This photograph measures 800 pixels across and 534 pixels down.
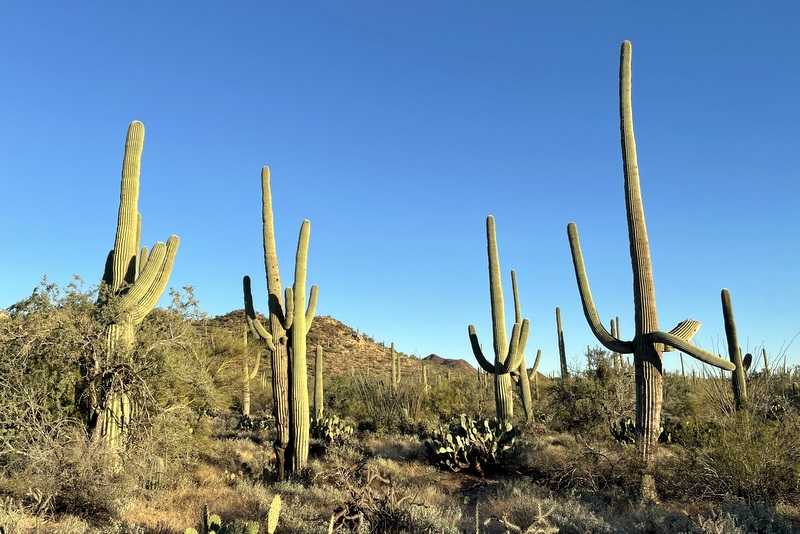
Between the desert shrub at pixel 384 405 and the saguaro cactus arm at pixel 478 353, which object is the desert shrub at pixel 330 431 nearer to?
the desert shrub at pixel 384 405

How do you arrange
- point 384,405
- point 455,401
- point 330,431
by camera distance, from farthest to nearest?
1. point 455,401
2. point 384,405
3. point 330,431

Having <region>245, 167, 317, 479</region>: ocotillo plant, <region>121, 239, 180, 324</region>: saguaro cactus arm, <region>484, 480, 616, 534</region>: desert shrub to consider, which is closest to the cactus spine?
<region>245, 167, 317, 479</region>: ocotillo plant

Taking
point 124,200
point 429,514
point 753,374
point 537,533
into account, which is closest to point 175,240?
point 124,200

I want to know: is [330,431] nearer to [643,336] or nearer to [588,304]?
[588,304]

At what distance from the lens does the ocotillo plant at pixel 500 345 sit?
1400 centimetres

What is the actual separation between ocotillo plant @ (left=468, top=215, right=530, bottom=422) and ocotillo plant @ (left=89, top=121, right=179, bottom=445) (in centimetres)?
755

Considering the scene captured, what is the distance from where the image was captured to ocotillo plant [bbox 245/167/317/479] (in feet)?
36.9

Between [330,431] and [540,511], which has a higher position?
[330,431]

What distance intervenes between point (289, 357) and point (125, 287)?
331cm

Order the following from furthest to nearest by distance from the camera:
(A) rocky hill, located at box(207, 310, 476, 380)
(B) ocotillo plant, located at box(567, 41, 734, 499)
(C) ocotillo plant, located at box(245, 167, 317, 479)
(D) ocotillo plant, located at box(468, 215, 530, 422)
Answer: (A) rocky hill, located at box(207, 310, 476, 380) < (D) ocotillo plant, located at box(468, 215, 530, 422) < (C) ocotillo plant, located at box(245, 167, 317, 479) < (B) ocotillo plant, located at box(567, 41, 734, 499)

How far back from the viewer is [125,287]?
10.4 m

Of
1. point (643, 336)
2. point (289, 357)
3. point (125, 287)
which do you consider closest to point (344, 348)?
point (289, 357)

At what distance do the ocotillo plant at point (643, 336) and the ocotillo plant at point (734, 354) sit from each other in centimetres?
656

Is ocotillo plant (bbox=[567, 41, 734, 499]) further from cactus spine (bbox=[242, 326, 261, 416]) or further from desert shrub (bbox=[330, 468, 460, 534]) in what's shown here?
cactus spine (bbox=[242, 326, 261, 416])
